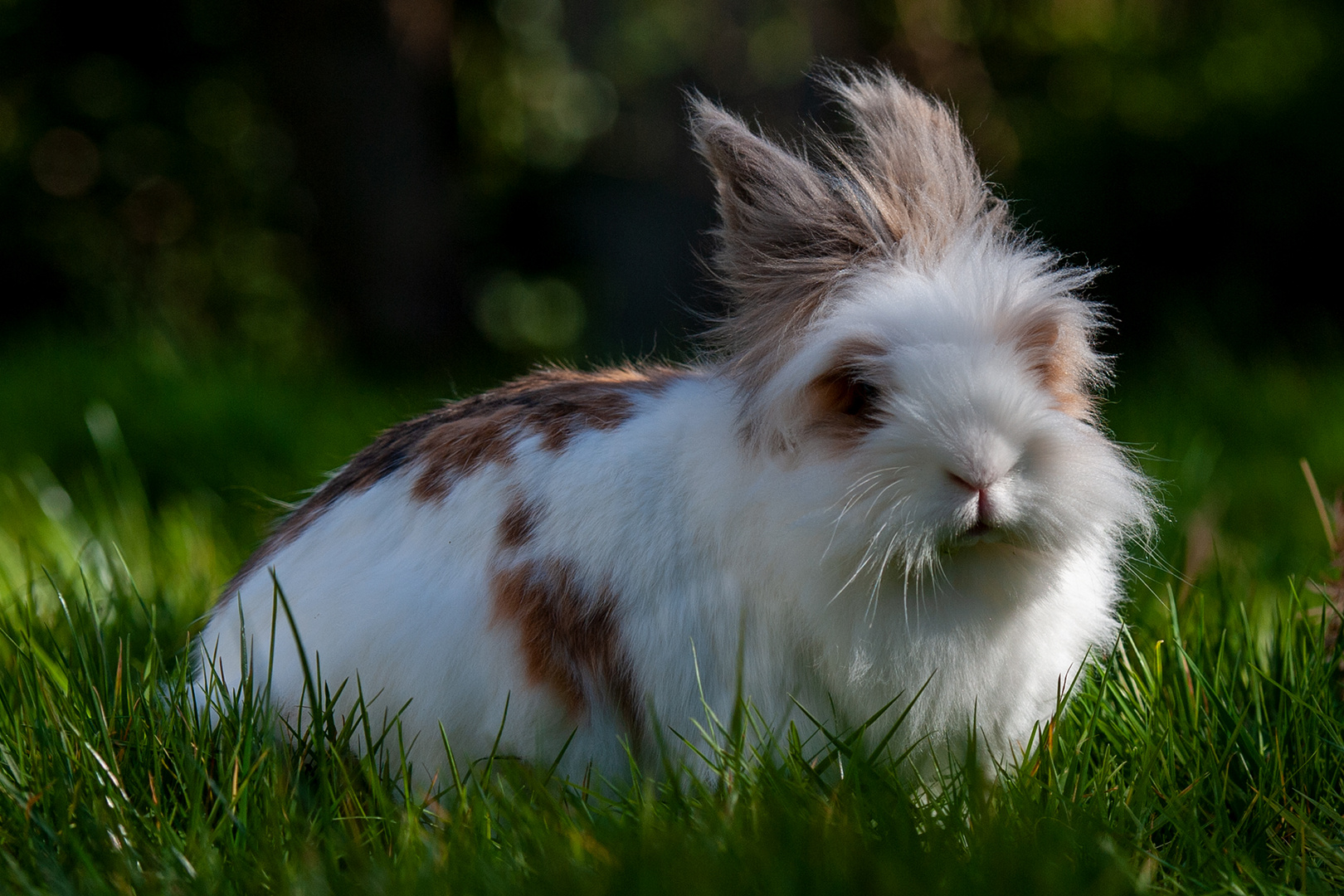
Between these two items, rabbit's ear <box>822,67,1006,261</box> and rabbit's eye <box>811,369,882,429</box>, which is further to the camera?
rabbit's ear <box>822,67,1006,261</box>

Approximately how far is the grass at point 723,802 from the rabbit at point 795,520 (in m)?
0.10

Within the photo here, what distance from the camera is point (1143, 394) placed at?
5641 millimetres

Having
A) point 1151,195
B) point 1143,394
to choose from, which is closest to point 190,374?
point 1143,394

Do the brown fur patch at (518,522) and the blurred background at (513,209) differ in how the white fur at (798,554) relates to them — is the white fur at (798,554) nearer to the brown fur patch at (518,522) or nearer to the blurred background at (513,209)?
the brown fur patch at (518,522)

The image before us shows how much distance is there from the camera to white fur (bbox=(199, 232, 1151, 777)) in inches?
69.5

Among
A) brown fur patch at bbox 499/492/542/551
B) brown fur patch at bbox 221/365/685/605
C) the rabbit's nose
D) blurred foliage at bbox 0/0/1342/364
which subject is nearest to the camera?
the rabbit's nose

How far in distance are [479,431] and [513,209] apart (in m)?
9.53

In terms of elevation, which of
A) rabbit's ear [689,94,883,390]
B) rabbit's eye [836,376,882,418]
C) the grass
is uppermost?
rabbit's ear [689,94,883,390]

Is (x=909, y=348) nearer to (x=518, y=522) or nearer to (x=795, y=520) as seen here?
(x=795, y=520)

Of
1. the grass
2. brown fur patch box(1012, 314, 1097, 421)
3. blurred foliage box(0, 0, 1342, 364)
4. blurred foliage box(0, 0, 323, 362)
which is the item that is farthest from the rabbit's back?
blurred foliage box(0, 0, 323, 362)

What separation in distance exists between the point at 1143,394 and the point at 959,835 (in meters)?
4.41

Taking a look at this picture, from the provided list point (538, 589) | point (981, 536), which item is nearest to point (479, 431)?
point (538, 589)

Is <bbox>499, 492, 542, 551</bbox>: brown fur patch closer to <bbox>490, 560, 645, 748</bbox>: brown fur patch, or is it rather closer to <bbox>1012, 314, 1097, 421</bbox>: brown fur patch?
<bbox>490, 560, 645, 748</bbox>: brown fur patch

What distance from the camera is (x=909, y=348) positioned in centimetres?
179
